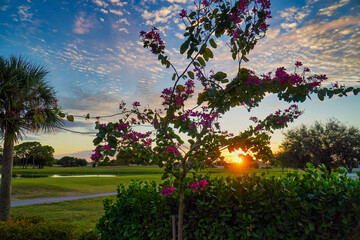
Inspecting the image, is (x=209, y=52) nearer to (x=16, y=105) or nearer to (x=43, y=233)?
(x=43, y=233)

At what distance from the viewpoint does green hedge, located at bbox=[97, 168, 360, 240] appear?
3.21 meters

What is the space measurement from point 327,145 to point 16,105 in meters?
33.7

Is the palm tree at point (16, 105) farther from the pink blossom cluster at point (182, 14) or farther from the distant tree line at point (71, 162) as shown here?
the distant tree line at point (71, 162)

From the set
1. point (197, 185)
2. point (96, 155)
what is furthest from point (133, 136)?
point (197, 185)

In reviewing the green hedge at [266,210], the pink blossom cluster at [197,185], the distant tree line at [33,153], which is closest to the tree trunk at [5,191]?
the green hedge at [266,210]

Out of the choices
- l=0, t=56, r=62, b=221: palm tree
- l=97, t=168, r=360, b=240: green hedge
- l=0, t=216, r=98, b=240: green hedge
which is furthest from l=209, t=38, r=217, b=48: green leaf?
l=0, t=56, r=62, b=221: palm tree

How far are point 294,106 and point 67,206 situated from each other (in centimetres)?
1249

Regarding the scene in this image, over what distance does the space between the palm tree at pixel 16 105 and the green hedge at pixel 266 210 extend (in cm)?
630

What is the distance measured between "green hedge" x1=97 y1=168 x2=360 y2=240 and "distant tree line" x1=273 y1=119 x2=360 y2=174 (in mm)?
29718

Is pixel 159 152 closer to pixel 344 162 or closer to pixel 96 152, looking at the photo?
pixel 96 152

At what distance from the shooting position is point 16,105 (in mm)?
8609

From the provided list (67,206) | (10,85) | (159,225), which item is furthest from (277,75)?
(67,206)

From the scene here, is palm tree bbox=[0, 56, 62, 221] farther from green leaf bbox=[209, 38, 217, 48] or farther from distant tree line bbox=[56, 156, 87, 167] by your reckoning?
distant tree line bbox=[56, 156, 87, 167]

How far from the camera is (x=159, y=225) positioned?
13.7 ft
